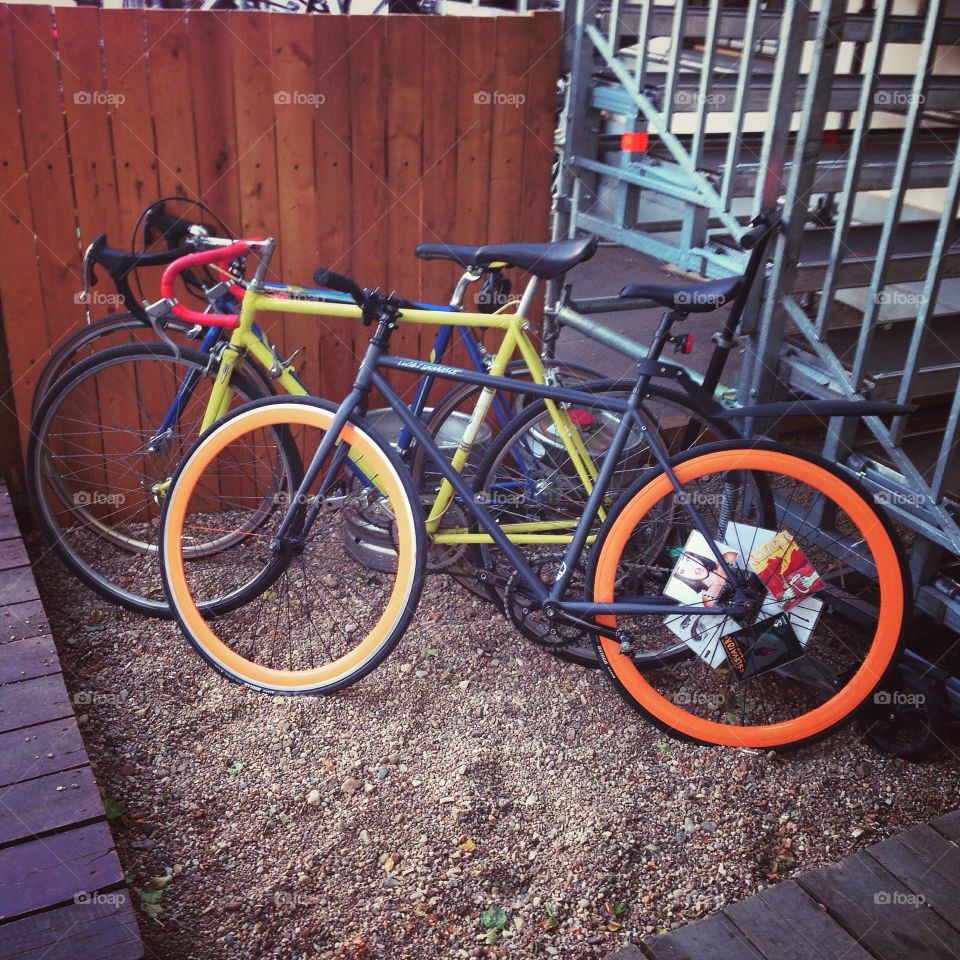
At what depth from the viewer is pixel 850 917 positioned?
8.46 ft

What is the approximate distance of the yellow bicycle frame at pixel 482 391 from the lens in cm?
347

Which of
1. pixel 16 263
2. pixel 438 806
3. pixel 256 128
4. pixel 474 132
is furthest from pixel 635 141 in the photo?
pixel 438 806

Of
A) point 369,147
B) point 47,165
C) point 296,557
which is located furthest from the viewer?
point 369,147

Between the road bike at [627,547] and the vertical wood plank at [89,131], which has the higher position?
the vertical wood plank at [89,131]

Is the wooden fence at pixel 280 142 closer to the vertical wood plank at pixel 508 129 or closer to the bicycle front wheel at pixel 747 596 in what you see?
the vertical wood plank at pixel 508 129

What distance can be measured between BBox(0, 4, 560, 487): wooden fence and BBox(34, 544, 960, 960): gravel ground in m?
1.54

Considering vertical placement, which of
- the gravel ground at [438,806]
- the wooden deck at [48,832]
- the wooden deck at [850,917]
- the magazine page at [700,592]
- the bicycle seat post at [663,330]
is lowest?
the gravel ground at [438,806]

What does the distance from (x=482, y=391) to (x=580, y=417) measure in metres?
0.37

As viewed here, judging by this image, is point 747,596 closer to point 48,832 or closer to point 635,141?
point 635,141

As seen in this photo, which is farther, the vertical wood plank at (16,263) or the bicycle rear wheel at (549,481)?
the vertical wood plank at (16,263)

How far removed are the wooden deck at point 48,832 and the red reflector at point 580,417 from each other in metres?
1.91

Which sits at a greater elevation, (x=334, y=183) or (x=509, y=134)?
(x=509, y=134)

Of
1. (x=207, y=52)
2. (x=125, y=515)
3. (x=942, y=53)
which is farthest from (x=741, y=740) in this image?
(x=942, y=53)

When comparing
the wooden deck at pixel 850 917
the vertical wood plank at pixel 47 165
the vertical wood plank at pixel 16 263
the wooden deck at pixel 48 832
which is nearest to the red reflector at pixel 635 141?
the vertical wood plank at pixel 47 165
